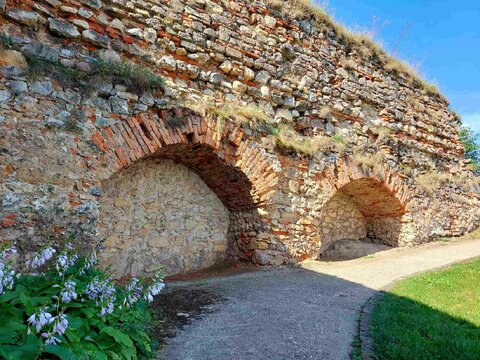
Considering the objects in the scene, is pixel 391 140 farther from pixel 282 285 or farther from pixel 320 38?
pixel 282 285

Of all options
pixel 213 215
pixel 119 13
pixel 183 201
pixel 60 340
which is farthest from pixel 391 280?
pixel 119 13

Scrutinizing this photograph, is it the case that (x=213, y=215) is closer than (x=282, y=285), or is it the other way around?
(x=282, y=285)

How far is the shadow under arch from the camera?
17.1 feet

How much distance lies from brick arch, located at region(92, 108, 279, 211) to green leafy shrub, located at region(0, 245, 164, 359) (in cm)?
221

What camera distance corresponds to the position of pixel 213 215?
6.91m

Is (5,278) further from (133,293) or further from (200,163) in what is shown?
(200,163)

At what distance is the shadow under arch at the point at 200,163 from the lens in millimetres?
5223

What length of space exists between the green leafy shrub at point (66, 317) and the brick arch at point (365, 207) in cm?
583

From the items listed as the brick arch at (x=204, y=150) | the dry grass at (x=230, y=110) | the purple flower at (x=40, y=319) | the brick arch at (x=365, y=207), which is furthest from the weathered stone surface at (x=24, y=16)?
the brick arch at (x=365, y=207)

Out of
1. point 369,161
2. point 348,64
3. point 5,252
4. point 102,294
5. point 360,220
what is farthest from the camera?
point 360,220

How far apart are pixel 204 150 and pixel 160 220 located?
138 cm

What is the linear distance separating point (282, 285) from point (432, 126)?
760cm

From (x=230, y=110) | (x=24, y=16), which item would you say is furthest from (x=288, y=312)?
(x=24, y=16)

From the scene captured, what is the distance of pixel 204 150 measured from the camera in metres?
6.11
